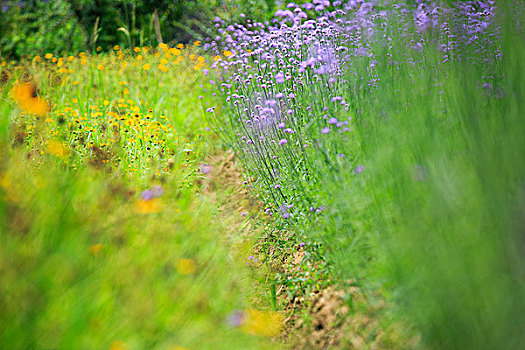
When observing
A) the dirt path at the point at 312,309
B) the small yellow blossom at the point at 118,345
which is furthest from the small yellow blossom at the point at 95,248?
the dirt path at the point at 312,309

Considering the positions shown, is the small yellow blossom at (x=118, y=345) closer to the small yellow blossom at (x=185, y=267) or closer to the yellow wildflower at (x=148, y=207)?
the small yellow blossom at (x=185, y=267)

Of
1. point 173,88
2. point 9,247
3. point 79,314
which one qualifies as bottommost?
point 173,88

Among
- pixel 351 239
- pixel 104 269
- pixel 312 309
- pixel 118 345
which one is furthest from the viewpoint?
pixel 312 309

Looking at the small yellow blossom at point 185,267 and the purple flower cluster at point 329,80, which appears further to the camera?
the purple flower cluster at point 329,80

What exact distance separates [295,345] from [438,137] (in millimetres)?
1241

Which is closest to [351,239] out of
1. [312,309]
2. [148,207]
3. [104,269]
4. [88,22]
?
[312,309]

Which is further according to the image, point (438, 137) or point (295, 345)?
point (295, 345)

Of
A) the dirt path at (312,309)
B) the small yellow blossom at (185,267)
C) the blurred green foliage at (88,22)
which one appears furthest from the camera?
the blurred green foliage at (88,22)

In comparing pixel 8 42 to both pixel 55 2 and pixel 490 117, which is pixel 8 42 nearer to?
pixel 55 2

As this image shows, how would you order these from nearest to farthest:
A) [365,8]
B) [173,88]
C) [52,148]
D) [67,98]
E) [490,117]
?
[490,117] → [52,148] → [365,8] → [67,98] → [173,88]

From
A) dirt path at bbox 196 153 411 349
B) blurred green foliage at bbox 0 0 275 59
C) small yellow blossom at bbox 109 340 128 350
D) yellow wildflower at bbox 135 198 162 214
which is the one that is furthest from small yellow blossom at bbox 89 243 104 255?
blurred green foliage at bbox 0 0 275 59

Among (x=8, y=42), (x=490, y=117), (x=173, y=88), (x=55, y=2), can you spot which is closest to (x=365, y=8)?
(x=490, y=117)

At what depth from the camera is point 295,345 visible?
7.20 ft

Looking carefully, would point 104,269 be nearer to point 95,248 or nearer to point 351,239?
point 95,248
